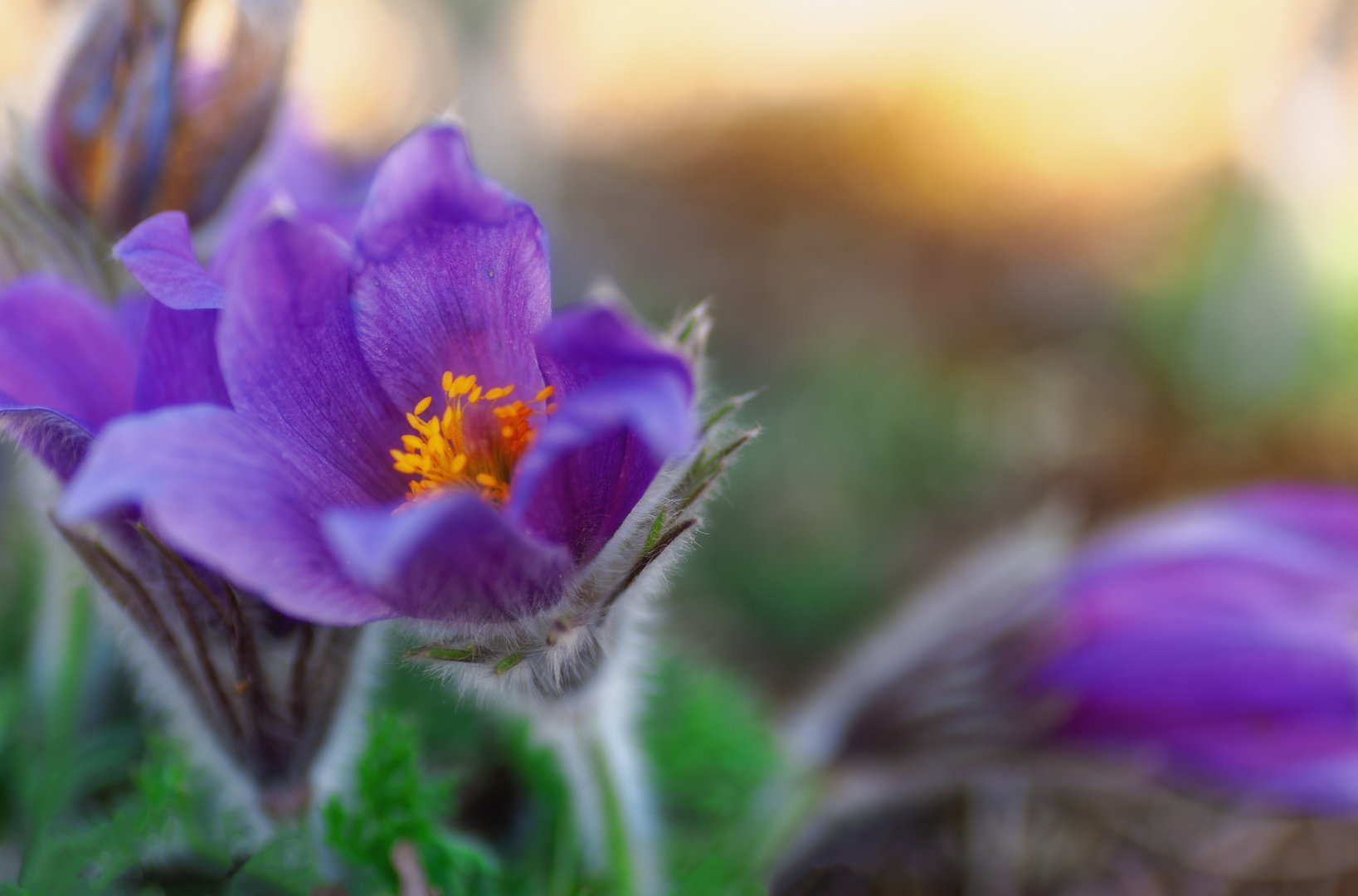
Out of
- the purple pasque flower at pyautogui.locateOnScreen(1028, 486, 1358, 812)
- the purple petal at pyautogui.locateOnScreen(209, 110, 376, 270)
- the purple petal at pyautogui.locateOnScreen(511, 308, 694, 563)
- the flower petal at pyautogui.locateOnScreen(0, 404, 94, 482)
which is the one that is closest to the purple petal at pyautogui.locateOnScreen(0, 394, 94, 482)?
the flower petal at pyautogui.locateOnScreen(0, 404, 94, 482)

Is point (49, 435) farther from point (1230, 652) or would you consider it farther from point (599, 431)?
point (1230, 652)

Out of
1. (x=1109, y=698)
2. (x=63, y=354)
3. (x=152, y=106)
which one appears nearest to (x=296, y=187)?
(x=152, y=106)

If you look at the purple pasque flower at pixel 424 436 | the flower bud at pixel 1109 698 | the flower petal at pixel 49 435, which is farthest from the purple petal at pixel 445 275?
the flower bud at pixel 1109 698

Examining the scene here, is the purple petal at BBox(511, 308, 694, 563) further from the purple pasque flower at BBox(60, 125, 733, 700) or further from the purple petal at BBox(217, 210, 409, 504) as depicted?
the purple petal at BBox(217, 210, 409, 504)

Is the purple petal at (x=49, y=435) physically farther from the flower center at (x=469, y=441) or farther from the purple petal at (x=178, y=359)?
the flower center at (x=469, y=441)

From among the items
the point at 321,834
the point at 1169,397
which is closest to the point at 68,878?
the point at 321,834

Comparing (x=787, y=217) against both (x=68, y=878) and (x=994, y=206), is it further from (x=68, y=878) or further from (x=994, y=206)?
(x=68, y=878)

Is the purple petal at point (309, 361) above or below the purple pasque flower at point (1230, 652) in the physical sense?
below
